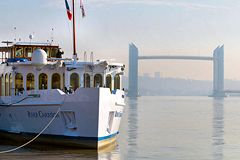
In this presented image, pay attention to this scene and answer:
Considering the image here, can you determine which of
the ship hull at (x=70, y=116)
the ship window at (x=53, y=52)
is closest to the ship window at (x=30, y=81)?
the ship hull at (x=70, y=116)

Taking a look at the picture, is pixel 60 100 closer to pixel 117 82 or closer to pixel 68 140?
pixel 68 140

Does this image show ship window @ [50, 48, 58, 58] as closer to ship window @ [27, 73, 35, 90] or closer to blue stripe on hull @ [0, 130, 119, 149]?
ship window @ [27, 73, 35, 90]

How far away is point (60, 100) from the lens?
70.6 feet

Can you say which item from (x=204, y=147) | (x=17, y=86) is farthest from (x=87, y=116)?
(x=204, y=147)

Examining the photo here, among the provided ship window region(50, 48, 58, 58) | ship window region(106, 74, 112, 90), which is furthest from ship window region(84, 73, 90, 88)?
ship window region(50, 48, 58, 58)

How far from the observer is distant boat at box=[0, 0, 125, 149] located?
Result: 2119 cm

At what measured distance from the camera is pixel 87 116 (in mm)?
21031

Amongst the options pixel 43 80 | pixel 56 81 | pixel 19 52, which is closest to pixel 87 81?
pixel 56 81

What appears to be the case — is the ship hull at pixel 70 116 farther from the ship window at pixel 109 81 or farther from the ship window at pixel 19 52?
the ship window at pixel 19 52

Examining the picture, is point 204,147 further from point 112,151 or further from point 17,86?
point 17,86

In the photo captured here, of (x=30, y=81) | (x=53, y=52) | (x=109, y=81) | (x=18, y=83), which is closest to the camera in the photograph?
(x=30, y=81)

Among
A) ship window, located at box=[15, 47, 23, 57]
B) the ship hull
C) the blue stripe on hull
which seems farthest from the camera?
ship window, located at box=[15, 47, 23, 57]

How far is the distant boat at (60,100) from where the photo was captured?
21.2m

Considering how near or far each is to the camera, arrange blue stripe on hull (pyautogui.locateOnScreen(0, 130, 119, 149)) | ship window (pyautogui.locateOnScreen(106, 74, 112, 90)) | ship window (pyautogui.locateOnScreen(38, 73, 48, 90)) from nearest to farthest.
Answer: blue stripe on hull (pyautogui.locateOnScreen(0, 130, 119, 149))
ship window (pyautogui.locateOnScreen(38, 73, 48, 90))
ship window (pyautogui.locateOnScreen(106, 74, 112, 90))
